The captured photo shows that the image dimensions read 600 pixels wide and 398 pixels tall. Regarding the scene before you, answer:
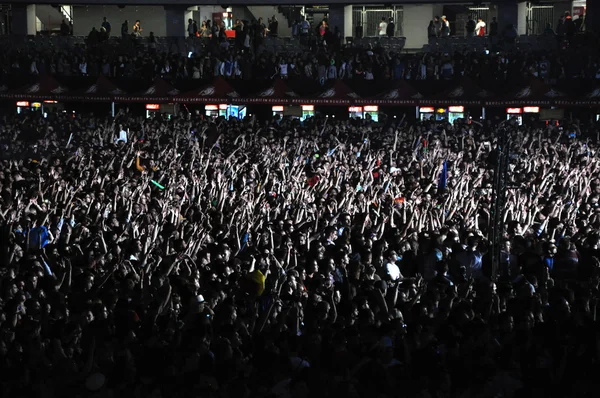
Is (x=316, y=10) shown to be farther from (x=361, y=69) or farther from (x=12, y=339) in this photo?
(x=12, y=339)

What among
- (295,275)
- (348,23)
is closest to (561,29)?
(348,23)

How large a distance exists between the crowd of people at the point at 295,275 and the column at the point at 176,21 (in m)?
22.0

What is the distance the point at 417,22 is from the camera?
41750mm

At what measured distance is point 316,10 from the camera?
43.2 metres

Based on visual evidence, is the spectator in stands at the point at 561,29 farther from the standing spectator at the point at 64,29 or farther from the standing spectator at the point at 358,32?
the standing spectator at the point at 64,29

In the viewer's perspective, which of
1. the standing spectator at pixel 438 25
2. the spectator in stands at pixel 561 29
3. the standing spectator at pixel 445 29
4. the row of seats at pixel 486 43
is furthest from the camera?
the standing spectator at pixel 438 25

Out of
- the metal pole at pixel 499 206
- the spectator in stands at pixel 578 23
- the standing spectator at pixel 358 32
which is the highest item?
the spectator in stands at pixel 578 23

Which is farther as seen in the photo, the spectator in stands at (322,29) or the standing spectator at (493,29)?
the spectator in stands at (322,29)

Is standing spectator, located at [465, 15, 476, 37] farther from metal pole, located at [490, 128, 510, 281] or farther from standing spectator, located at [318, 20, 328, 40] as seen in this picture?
metal pole, located at [490, 128, 510, 281]

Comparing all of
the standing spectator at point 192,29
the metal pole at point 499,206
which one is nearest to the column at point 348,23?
the standing spectator at point 192,29

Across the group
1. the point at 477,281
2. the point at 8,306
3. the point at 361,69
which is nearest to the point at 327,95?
the point at 361,69

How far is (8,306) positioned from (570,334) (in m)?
5.34

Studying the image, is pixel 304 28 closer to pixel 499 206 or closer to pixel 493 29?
pixel 493 29

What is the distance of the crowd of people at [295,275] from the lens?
8.50 m
